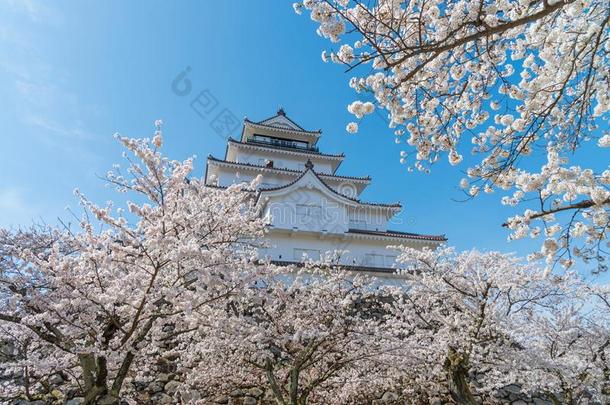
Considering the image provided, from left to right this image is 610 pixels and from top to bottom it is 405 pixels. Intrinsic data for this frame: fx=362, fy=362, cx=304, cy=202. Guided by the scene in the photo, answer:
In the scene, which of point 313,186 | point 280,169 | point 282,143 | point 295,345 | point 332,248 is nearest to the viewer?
point 295,345

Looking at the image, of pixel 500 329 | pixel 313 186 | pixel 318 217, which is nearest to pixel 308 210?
pixel 318 217

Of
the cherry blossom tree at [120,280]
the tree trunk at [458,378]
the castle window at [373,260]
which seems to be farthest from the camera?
the castle window at [373,260]

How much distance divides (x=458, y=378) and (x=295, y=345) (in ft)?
11.2

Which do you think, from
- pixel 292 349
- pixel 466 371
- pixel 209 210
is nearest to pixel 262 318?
pixel 292 349

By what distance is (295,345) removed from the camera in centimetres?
659

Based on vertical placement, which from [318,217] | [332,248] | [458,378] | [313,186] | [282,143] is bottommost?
[458,378]

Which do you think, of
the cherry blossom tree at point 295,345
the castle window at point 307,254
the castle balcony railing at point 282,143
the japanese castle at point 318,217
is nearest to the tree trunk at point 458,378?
the cherry blossom tree at point 295,345

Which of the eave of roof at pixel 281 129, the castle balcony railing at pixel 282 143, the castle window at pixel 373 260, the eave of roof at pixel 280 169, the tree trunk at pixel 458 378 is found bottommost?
the tree trunk at pixel 458 378

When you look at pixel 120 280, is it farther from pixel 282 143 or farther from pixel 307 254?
pixel 282 143

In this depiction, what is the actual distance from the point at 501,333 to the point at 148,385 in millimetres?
9330

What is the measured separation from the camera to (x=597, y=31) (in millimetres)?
3551

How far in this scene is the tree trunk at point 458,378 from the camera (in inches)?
277

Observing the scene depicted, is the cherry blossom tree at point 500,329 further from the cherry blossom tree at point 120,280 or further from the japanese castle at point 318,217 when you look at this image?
the japanese castle at point 318,217

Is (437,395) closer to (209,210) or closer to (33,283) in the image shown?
(209,210)
